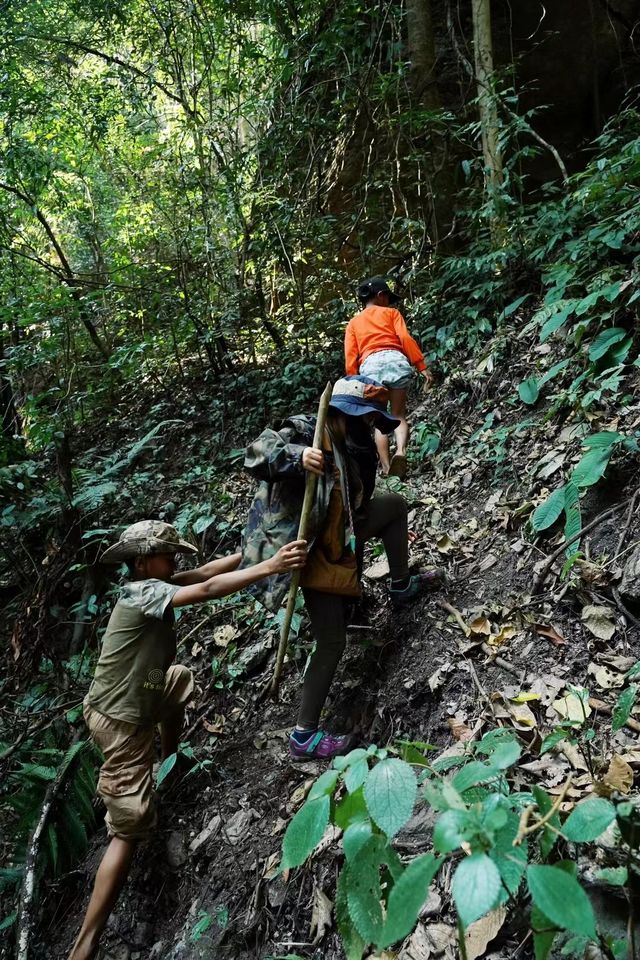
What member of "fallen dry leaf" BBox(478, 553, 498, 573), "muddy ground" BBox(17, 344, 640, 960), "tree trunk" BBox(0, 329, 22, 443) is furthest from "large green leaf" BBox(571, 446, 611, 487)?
"tree trunk" BBox(0, 329, 22, 443)

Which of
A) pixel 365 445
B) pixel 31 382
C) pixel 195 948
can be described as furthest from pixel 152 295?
pixel 195 948

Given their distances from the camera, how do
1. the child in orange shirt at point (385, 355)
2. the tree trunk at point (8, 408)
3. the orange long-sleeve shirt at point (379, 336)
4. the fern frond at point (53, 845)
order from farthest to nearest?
1. the tree trunk at point (8, 408)
2. the orange long-sleeve shirt at point (379, 336)
3. the child in orange shirt at point (385, 355)
4. the fern frond at point (53, 845)

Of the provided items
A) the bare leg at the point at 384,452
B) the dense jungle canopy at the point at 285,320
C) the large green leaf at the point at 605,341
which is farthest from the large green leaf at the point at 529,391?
the bare leg at the point at 384,452

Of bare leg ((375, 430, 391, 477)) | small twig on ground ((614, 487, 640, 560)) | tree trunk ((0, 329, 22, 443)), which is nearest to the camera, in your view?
small twig on ground ((614, 487, 640, 560))

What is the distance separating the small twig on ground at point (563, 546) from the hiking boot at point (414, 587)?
2.39 ft

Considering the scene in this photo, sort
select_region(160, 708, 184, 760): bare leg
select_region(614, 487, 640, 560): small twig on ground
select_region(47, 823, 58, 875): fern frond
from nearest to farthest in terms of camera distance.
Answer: select_region(614, 487, 640, 560): small twig on ground
select_region(47, 823, 58, 875): fern frond
select_region(160, 708, 184, 760): bare leg

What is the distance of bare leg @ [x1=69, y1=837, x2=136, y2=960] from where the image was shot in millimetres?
3484

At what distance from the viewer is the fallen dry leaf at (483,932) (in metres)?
2.17

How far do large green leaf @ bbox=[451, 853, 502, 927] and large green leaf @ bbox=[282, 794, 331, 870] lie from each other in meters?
0.51

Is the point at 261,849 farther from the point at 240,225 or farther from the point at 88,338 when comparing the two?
the point at 88,338

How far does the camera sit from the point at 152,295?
31.6 feet

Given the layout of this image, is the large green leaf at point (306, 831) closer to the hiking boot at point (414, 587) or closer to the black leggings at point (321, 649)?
the black leggings at point (321, 649)

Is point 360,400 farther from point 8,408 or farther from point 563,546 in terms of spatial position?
point 8,408

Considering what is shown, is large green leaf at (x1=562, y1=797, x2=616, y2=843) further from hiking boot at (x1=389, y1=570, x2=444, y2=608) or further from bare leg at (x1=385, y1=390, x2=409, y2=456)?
bare leg at (x1=385, y1=390, x2=409, y2=456)
